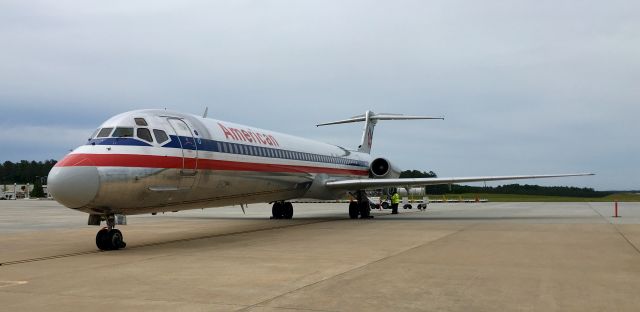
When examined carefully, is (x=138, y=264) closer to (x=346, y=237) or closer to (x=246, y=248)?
(x=246, y=248)

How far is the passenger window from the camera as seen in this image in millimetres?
12316

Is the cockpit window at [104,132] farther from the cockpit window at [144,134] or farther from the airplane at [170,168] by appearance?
the cockpit window at [144,134]

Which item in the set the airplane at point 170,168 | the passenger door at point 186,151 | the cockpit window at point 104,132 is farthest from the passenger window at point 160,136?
the cockpit window at point 104,132

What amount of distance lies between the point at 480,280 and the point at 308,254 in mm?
3816

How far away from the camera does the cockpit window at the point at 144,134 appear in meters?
12.0

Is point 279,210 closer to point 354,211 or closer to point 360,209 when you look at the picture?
point 354,211

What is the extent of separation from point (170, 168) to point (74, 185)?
233 cm

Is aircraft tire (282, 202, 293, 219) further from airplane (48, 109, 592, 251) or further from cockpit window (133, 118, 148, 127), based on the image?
cockpit window (133, 118, 148, 127)

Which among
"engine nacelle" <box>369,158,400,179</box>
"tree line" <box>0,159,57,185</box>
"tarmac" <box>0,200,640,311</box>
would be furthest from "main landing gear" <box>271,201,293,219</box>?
"tree line" <box>0,159,57,185</box>

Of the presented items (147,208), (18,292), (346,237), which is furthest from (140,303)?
(346,237)

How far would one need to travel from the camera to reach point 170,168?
12.4 m

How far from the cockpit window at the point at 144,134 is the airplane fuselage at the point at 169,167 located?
0.08 ft

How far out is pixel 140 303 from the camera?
234 inches

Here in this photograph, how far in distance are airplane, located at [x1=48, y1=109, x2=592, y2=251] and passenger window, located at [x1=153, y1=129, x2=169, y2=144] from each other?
0.08 feet
